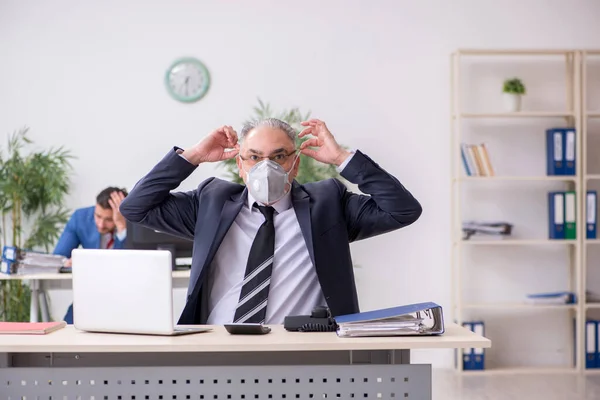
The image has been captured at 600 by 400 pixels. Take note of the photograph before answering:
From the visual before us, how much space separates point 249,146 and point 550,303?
12.6 feet

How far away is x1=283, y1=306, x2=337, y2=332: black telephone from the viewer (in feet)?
7.90

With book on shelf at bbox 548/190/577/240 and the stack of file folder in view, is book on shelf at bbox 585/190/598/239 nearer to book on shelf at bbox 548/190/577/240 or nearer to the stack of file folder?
book on shelf at bbox 548/190/577/240

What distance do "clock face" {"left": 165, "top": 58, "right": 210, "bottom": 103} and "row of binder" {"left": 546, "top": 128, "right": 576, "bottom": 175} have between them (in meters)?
2.60

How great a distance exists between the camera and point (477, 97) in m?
6.27

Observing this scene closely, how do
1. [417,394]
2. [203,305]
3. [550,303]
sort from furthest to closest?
[550,303], [203,305], [417,394]

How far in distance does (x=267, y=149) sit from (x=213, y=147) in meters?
0.21

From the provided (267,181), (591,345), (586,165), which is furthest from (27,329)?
(586,165)

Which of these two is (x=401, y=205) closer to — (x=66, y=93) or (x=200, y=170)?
(x=200, y=170)

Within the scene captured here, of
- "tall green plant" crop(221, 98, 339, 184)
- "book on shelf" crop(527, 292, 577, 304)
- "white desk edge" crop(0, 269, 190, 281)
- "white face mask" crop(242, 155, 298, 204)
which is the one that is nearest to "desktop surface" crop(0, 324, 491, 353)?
"white face mask" crop(242, 155, 298, 204)

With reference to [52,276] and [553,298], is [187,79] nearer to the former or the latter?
[52,276]

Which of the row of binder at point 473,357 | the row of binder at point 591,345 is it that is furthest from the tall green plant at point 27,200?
the row of binder at point 591,345

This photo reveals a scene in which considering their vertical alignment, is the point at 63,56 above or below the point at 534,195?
above

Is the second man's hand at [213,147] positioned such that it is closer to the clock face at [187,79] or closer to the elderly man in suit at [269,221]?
the elderly man in suit at [269,221]

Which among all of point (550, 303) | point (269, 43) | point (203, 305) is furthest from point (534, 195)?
point (203, 305)
